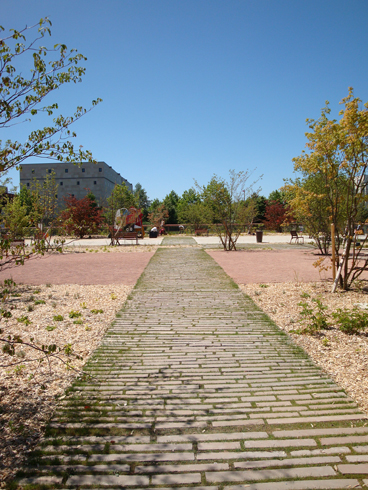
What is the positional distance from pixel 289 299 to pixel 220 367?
3469 mm

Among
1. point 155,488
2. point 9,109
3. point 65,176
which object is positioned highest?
point 65,176

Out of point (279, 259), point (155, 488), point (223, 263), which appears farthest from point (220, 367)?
point (279, 259)

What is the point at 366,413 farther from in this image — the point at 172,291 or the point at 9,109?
the point at 172,291

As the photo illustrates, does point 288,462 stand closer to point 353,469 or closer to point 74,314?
point 353,469

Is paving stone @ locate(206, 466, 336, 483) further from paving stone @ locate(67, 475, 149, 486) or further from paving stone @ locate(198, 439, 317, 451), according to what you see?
paving stone @ locate(67, 475, 149, 486)

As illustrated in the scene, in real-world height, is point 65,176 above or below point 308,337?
above

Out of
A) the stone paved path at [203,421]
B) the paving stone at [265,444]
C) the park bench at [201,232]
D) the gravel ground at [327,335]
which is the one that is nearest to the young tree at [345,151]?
the gravel ground at [327,335]

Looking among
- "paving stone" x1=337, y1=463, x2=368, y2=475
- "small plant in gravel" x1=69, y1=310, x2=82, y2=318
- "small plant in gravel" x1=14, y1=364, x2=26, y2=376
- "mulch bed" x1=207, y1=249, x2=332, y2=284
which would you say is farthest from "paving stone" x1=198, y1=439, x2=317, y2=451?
"mulch bed" x1=207, y1=249, x2=332, y2=284

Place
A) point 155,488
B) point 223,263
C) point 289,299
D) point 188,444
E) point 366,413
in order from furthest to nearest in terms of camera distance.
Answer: point 223,263 → point 289,299 → point 366,413 → point 188,444 → point 155,488

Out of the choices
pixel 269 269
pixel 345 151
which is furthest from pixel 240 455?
pixel 269 269

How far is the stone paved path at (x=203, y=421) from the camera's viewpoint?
2396mm

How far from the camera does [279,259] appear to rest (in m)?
13.8

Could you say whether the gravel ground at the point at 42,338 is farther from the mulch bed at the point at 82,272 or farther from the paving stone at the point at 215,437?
the paving stone at the point at 215,437

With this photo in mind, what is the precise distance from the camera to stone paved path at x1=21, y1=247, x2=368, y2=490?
7.86 feet
